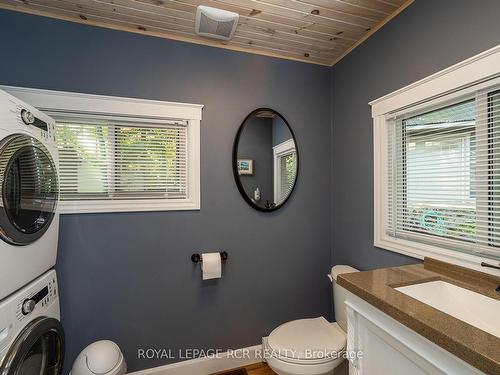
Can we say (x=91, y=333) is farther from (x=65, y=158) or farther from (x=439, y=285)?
(x=439, y=285)

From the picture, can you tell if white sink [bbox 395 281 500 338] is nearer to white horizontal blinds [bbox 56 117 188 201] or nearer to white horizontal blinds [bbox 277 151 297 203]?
white horizontal blinds [bbox 277 151 297 203]

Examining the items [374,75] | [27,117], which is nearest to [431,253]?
[374,75]

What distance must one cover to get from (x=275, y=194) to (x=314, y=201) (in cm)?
39

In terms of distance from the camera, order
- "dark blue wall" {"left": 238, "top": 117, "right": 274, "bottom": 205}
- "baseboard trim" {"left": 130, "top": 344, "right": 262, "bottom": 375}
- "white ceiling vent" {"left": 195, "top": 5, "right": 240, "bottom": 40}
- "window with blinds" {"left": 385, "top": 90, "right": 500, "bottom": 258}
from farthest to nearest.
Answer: "dark blue wall" {"left": 238, "top": 117, "right": 274, "bottom": 205} → "baseboard trim" {"left": 130, "top": 344, "right": 262, "bottom": 375} → "white ceiling vent" {"left": 195, "top": 5, "right": 240, "bottom": 40} → "window with blinds" {"left": 385, "top": 90, "right": 500, "bottom": 258}

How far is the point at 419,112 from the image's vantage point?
1.49 meters

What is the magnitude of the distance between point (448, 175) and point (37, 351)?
2231 mm

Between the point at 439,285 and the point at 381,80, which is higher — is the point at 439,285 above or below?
below

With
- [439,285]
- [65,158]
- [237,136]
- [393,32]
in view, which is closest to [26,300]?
[65,158]

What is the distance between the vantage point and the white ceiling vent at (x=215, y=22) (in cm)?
151

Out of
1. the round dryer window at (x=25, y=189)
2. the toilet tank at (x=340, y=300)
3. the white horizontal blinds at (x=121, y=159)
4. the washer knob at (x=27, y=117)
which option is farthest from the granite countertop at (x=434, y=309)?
the washer knob at (x=27, y=117)

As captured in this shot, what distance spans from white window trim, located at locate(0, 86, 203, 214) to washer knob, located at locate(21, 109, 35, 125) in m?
0.47

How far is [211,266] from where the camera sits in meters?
1.79

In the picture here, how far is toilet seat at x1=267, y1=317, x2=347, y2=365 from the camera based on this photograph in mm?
1405

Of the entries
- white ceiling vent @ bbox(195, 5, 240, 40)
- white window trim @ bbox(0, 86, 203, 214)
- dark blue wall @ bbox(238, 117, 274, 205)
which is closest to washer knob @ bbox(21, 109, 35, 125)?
white window trim @ bbox(0, 86, 203, 214)
